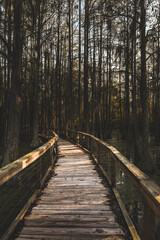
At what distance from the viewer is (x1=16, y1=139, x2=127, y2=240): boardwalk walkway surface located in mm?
2533

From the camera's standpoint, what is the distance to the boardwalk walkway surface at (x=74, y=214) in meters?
2.53

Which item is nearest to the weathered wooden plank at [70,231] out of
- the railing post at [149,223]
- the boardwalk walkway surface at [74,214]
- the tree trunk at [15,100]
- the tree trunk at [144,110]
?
the boardwalk walkway surface at [74,214]

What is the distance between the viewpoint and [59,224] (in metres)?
2.78

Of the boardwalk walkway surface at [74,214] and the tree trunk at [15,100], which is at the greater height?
the tree trunk at [15,100]

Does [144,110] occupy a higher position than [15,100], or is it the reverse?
[15,100]

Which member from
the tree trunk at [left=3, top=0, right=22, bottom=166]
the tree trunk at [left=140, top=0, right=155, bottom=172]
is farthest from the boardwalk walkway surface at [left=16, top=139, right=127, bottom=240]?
the tree trunk at [left=140, top=0, right=155, bottom=172]

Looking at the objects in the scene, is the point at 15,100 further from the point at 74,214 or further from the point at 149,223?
the point at 149,223

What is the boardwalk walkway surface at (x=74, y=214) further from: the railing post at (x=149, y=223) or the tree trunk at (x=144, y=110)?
the tree trunk at (x=144, y=110)

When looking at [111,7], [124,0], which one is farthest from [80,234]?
[124,0]

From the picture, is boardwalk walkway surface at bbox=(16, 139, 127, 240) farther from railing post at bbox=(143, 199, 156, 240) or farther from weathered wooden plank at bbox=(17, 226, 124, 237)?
railing post at bbox=(143, 199, 156, 240)

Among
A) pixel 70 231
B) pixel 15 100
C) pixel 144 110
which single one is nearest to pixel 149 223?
pixel 70 231

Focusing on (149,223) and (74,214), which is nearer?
(149,223)

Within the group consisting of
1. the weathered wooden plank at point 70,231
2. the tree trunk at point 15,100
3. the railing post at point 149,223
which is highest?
the tree trunk at point 15,100

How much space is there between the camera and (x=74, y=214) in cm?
308
